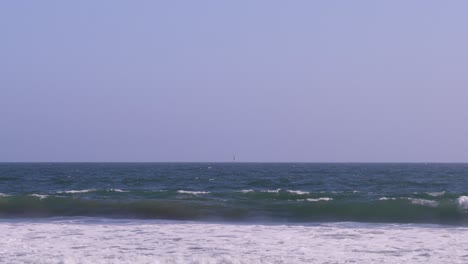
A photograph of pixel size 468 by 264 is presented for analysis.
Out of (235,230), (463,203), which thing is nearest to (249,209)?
(235,230)

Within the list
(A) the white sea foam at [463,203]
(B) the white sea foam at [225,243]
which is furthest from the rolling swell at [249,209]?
(B) the white sea foam at [225,243]

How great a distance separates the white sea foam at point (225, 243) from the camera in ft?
36.9

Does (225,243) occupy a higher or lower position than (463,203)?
lower

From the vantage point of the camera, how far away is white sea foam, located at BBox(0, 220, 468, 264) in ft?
36.9

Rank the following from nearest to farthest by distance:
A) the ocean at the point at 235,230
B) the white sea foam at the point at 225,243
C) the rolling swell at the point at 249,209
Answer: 1. the white sea foam at the point at 225,243
2. the ocean at the point at 235,230
3. the rolling swell at the point at 249,209

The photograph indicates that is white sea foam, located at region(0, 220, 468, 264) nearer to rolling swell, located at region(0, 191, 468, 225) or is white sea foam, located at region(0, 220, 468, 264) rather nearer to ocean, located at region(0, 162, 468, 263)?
ocean, located at region(0, 162, 468, 263)

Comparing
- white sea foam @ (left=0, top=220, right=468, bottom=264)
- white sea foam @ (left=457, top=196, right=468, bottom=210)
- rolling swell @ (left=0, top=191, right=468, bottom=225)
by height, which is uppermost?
white sea foam @ (left=457, top=196, right=468, bottom=210)

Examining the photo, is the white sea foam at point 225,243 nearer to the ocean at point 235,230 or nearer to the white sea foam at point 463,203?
the ocean at point 235,230

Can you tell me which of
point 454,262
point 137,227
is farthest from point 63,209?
point 454,262

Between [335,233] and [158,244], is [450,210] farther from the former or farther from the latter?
[158,244]

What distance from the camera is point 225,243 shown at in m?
13.0

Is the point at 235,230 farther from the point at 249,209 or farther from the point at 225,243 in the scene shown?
the point at 249,209

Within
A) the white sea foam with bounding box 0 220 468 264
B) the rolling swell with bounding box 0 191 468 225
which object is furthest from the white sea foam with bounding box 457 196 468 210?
the white sea foam with bounding box 0 220 468 264

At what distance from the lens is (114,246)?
12539mm
